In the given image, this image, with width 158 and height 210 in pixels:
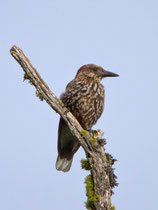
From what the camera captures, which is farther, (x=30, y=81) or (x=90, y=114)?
(x=90, y=114)

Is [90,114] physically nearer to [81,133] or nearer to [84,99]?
[84,99]

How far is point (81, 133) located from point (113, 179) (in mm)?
760

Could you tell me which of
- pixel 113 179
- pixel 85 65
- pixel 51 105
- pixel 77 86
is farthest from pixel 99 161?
pixel 85 65

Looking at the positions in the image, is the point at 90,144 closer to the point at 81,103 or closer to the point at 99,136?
the point at 99,136

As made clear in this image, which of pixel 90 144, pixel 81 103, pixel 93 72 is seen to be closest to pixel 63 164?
pixel 81 103

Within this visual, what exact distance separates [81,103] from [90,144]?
1470 mm

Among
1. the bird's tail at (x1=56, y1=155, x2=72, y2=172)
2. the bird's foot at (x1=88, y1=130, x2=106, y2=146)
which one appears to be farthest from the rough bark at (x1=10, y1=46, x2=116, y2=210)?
the bird's tail at (x1=56, y1=155, x2=72, y2=172)

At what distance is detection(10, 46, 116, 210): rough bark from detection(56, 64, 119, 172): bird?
1092mm

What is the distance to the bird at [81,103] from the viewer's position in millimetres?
6488

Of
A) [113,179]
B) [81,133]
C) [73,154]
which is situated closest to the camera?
[113,179]

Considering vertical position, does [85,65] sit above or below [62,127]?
above

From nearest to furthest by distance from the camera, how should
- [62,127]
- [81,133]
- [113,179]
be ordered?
1. [113,179]
2. [81,133]
3. [62,127]

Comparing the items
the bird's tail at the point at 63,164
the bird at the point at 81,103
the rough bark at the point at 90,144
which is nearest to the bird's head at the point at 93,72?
the bird at the point at 81,103

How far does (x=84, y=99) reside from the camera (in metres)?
6.56
